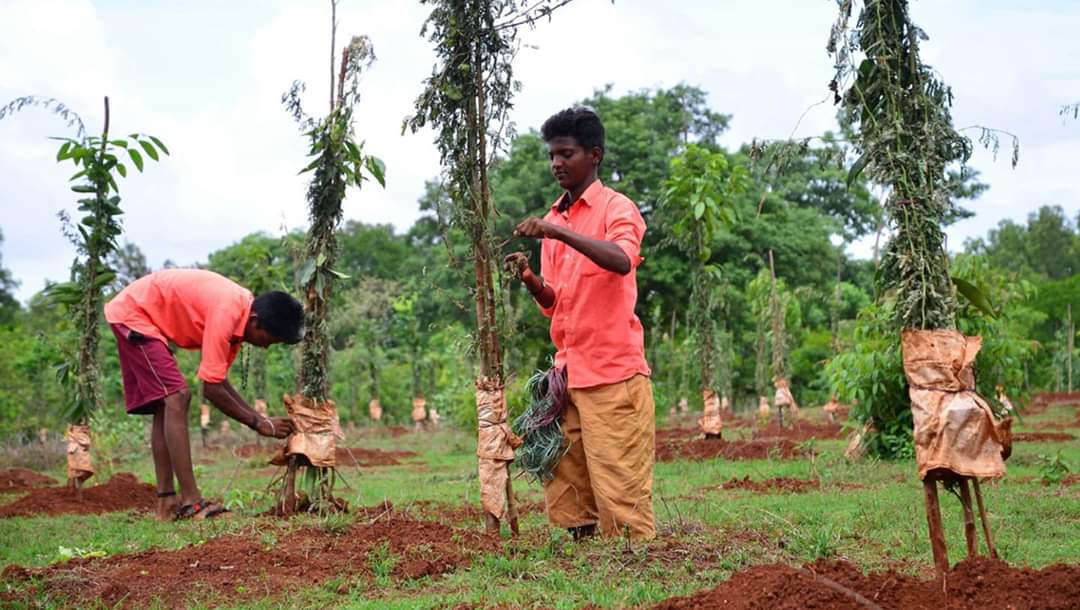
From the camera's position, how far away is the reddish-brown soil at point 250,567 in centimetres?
439

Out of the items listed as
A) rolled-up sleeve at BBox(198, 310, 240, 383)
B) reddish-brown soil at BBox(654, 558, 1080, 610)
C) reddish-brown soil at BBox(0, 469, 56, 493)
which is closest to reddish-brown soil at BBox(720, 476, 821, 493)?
rolled-up sleeve at BBox(198, 310, 240, 383)

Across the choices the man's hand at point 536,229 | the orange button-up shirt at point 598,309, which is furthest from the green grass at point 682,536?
the man's hand at point 536,229

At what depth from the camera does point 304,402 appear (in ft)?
23.0

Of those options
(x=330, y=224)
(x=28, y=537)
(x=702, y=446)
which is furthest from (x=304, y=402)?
(x=702, y=446)

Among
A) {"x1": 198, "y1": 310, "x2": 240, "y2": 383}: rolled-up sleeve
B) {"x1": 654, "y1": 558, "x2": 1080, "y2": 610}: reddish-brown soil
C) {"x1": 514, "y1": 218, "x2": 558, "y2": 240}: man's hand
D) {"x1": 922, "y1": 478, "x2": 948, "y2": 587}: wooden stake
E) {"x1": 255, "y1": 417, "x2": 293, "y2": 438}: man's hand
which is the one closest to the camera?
{"x1": 654, "y1": 558, "x2": 1080, "y2": 610}: reddish-brown soil

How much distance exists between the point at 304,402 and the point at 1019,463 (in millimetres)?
6490

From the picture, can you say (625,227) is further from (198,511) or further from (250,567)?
(198,511)


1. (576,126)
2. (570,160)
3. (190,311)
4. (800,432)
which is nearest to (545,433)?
(570,160)

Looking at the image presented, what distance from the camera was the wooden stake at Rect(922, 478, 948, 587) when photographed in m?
3.69

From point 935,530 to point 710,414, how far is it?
8.75 meters

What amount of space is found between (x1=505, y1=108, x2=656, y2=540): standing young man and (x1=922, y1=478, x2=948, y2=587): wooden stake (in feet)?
5.50

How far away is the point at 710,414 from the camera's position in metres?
12.5

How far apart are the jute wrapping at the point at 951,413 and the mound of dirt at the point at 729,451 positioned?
22.1 feet

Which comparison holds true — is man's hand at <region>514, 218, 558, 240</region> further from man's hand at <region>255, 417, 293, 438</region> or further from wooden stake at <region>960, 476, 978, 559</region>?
man's hand at <region>255, 417, 293, 438</region>
